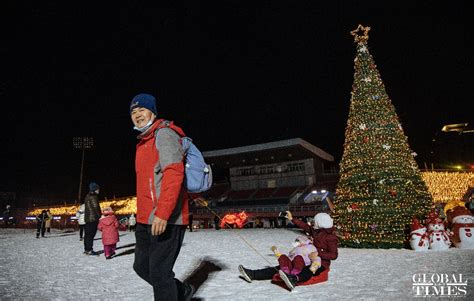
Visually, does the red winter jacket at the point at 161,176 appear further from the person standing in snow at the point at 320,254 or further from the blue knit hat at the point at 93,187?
the blue knit hat at the point at 93,187

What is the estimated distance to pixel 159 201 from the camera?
2391 mm

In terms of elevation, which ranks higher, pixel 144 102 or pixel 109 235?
pixel 144 102

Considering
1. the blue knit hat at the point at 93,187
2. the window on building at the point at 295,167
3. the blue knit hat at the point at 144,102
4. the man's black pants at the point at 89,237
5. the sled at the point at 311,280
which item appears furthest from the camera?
the window on building at the point at 295,167

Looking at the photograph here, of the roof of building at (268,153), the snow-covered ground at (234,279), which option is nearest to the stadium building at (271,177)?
the roof of building at (268,153)

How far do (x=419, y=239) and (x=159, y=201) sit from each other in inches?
307

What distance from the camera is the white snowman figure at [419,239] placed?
7.86 meters

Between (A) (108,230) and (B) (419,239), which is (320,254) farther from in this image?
(A) (108,230)

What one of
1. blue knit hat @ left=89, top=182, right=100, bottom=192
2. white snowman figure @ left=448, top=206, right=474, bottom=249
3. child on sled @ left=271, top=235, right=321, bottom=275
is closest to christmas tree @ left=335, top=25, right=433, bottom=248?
white snowman figure @ left=448, top=206, right=474, bottom=249

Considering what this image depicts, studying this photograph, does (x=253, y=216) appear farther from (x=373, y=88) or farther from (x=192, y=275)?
(x=192, y=275)

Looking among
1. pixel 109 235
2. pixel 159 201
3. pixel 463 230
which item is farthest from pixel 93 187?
pixel 463 230

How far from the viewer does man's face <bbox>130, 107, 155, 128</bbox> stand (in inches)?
112

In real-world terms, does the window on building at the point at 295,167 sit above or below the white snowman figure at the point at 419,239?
above

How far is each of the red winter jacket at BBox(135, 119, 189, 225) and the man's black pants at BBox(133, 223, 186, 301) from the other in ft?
0.32

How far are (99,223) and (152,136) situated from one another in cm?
687
